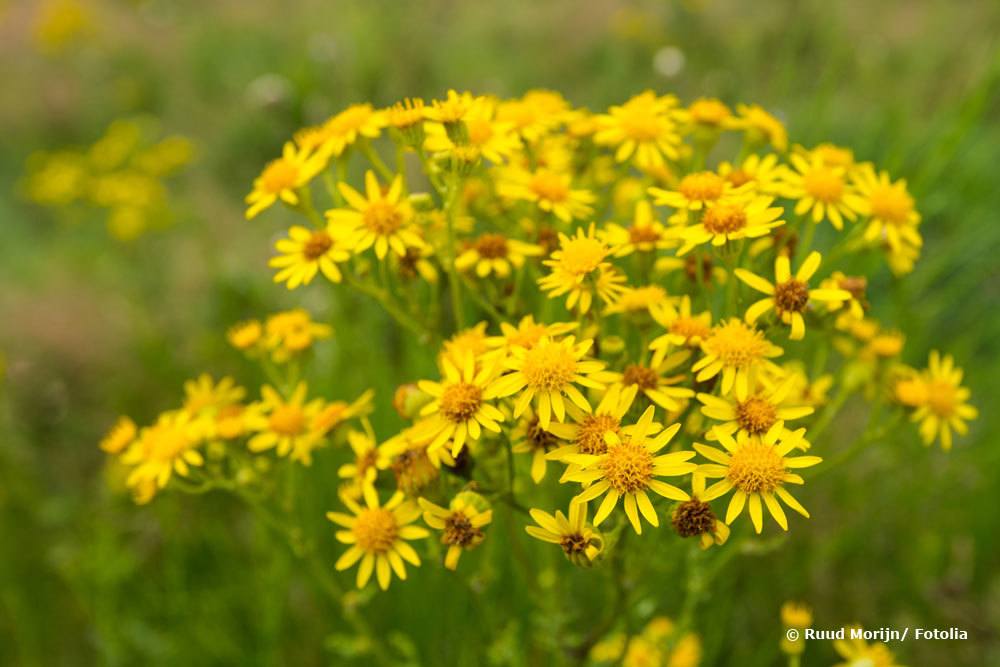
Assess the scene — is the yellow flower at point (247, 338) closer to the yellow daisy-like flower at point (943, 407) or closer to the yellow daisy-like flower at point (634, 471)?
the yellow daisy-like flower at point (634, 471)

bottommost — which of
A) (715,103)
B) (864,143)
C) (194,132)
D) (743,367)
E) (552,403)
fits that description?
(552,403)

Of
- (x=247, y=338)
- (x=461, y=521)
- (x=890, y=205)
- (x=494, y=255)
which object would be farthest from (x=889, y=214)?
(x=247, y=338)

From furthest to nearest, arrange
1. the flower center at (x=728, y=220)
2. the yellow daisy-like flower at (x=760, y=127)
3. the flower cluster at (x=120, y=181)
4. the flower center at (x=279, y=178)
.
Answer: the flower cluster at (x=120, y=181) < the yellow daisy-like flower at (x=760, y=127) < the flower center at (x=279, y=178) < the flower center at (x=728, y=220)

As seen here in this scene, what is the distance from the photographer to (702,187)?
179 centimetres

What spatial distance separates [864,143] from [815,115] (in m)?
2.48

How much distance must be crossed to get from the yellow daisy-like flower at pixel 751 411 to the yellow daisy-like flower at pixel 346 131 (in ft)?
3.49

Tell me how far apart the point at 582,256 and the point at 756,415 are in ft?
1.60

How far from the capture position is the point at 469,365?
5.26 ft

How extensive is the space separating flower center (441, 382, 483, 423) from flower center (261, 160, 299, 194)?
0.84 meters

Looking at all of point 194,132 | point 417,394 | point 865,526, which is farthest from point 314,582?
point 194,132

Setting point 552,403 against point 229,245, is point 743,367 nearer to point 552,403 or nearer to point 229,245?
point 552,403

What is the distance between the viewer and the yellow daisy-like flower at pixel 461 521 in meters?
1.59

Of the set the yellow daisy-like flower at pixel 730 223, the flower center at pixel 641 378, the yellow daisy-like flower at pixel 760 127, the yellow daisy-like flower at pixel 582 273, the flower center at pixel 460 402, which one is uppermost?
the yellow daisy-like flower at pixel 760 127

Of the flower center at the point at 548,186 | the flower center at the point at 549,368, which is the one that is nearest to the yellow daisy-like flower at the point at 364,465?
the flower center at the point at 549,368
